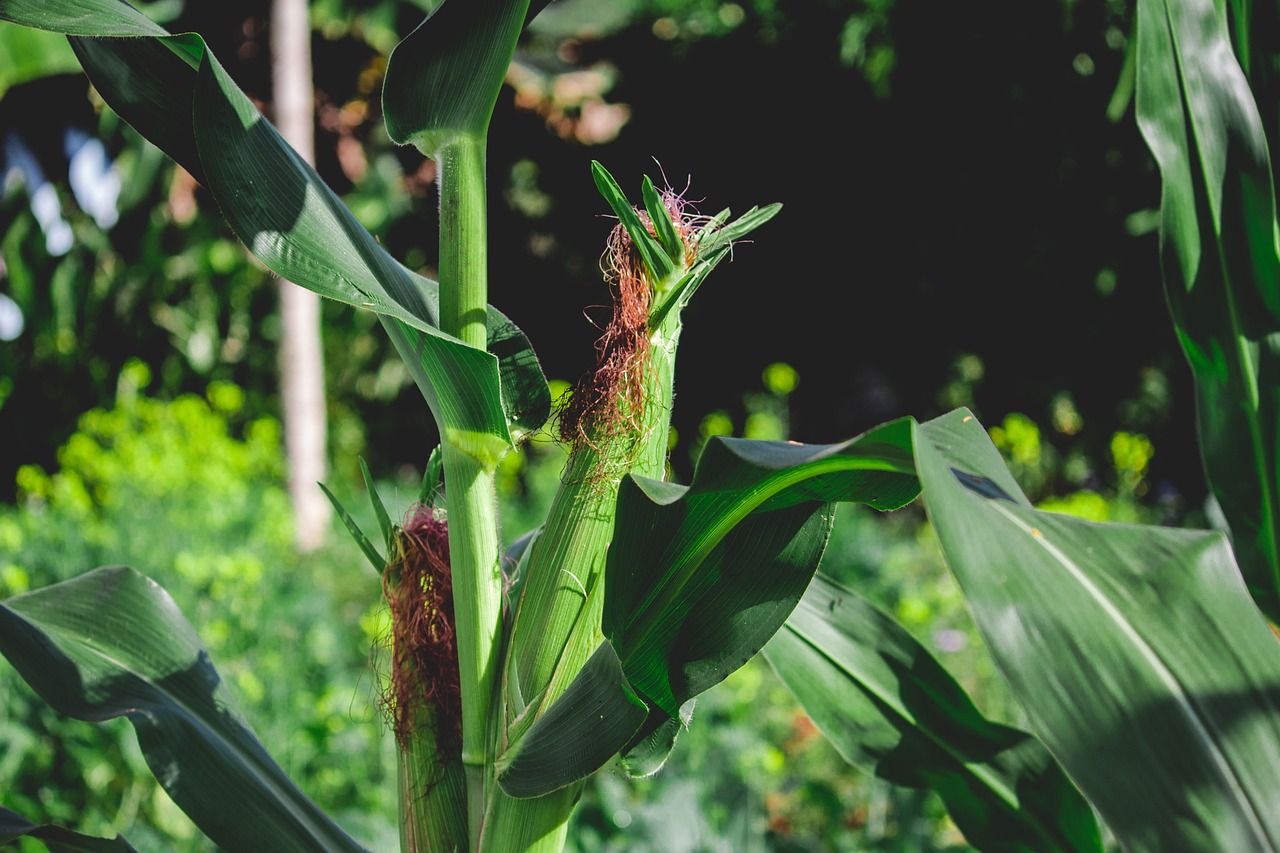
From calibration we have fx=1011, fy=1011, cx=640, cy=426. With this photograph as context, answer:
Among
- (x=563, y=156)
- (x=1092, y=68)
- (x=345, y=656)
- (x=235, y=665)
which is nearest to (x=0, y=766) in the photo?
(x=235, y=665)

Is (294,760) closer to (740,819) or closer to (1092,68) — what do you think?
(740,819)

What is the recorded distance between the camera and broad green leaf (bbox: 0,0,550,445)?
0.59 m

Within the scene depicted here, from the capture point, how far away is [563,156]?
752 cm

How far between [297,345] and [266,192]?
4139 mm

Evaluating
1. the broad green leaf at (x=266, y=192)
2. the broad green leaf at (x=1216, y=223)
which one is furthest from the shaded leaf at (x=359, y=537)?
the broad green leaf at (x=1216, y=223)

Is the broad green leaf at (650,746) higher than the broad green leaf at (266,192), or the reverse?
the broad green leaf at (266,192)

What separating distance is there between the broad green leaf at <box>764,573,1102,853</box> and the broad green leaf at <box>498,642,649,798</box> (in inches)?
11.3

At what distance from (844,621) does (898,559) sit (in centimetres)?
249

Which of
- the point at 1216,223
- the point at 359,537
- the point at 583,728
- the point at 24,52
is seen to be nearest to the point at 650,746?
the point at 583,728

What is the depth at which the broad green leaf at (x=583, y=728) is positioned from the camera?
1.87ft

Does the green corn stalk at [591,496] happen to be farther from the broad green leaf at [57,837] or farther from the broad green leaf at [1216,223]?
the broad green leaf at [1216,223]

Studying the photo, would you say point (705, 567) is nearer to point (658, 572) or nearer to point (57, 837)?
point (658, 572)

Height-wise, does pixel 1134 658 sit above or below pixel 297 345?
above

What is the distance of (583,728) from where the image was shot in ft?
1.90
